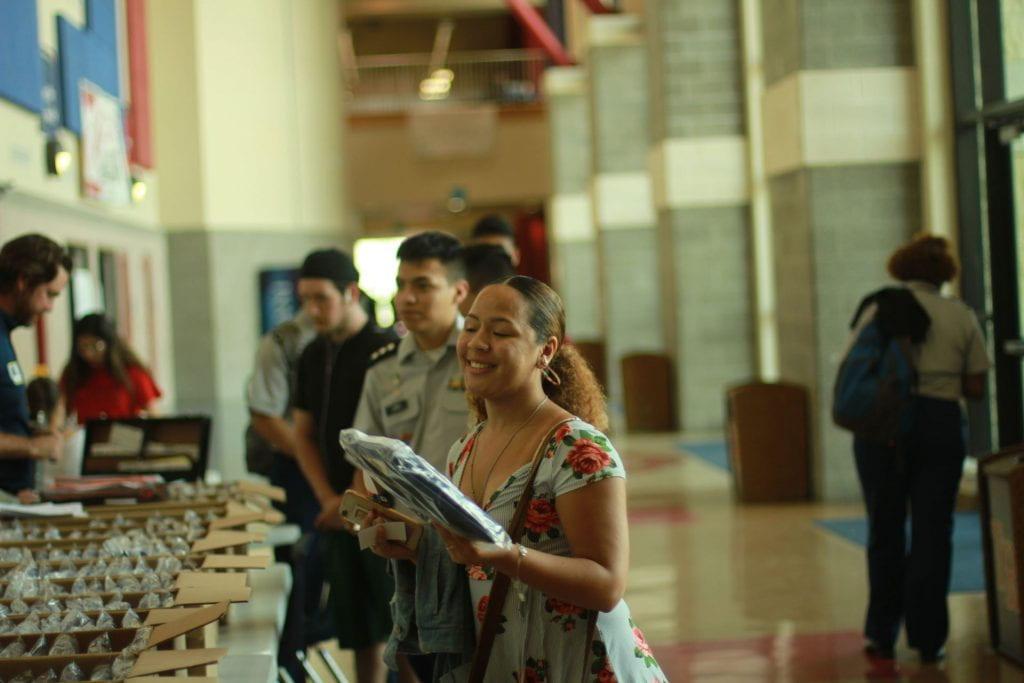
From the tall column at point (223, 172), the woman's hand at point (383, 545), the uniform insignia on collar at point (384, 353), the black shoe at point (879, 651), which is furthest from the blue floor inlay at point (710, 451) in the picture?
the woman's hand at point (383, 545)

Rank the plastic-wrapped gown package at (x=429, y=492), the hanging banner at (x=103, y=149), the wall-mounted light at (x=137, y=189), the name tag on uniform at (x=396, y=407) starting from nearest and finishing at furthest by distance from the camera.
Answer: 1. the plastic-wrapped gown package at (x=429, y=492)
2. the name tag on uniform at (x=396, y=407)
3. the hanging banner at (x=103, y=149)
4. the wall-mounted light at (x=137, y=189)

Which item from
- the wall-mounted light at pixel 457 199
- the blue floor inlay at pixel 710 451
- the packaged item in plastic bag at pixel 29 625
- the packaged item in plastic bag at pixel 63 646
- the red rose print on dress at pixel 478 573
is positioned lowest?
the blue floor inlay at pixel 710 451

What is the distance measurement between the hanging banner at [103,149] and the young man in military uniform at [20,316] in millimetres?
7923

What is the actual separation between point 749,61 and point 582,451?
45.1 ft

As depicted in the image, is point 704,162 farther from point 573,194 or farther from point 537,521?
point 537,521

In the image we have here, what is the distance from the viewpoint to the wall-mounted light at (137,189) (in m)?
15.3

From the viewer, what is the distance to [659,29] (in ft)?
52.6

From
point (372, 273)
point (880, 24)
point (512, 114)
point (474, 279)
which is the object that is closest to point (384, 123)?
point (512, 114)

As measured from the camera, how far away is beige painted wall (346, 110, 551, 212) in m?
27.8

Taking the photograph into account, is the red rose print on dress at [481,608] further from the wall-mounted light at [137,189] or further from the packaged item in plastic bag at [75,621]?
the wall-mounted light at [137,189]

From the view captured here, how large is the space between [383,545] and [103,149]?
11.5m

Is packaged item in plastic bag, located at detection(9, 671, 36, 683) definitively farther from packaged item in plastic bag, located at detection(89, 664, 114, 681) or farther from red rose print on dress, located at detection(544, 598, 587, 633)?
red rose print on dress, located at detection(544, 598, 587, 633)

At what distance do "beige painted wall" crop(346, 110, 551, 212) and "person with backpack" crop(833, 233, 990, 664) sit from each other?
21.5m

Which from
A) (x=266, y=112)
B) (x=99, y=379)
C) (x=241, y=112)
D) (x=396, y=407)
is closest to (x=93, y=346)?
(x=99, y=379)
